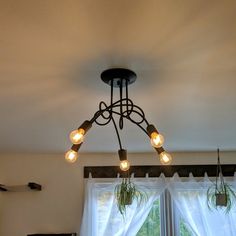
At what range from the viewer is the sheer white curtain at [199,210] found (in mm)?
4051

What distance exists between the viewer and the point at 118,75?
2.19 meters

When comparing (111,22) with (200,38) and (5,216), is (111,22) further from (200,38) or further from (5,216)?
(5,216)

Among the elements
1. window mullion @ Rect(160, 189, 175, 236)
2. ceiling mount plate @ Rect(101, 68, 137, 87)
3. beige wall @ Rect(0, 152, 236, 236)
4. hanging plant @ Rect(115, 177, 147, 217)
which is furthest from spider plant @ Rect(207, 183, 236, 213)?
ceiling mount plate @ Rect(101, 68, 137, 87)

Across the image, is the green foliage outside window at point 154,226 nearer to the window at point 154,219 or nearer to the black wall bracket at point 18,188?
the window at point 154,219

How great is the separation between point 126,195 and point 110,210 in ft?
1.13

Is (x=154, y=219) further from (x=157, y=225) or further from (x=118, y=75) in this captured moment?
(x=118, y=75)

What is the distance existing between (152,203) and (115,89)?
2.17 m

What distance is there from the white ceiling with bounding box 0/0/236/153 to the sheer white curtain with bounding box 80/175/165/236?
1.06 meters

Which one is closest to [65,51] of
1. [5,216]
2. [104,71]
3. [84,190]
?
[104,71]

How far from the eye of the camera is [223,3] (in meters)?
1.54

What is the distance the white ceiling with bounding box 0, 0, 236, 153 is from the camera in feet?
5.27

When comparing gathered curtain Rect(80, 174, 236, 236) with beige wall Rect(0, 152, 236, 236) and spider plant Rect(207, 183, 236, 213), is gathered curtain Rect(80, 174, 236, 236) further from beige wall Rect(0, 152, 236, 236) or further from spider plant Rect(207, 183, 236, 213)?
beige wall Rect(0, 152, 236, 236)

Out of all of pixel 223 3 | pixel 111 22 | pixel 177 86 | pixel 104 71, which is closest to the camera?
pixel 223 3

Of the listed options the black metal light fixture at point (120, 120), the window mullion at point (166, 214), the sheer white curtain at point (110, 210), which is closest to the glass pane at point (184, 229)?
the window mullion at point (166, 214)
